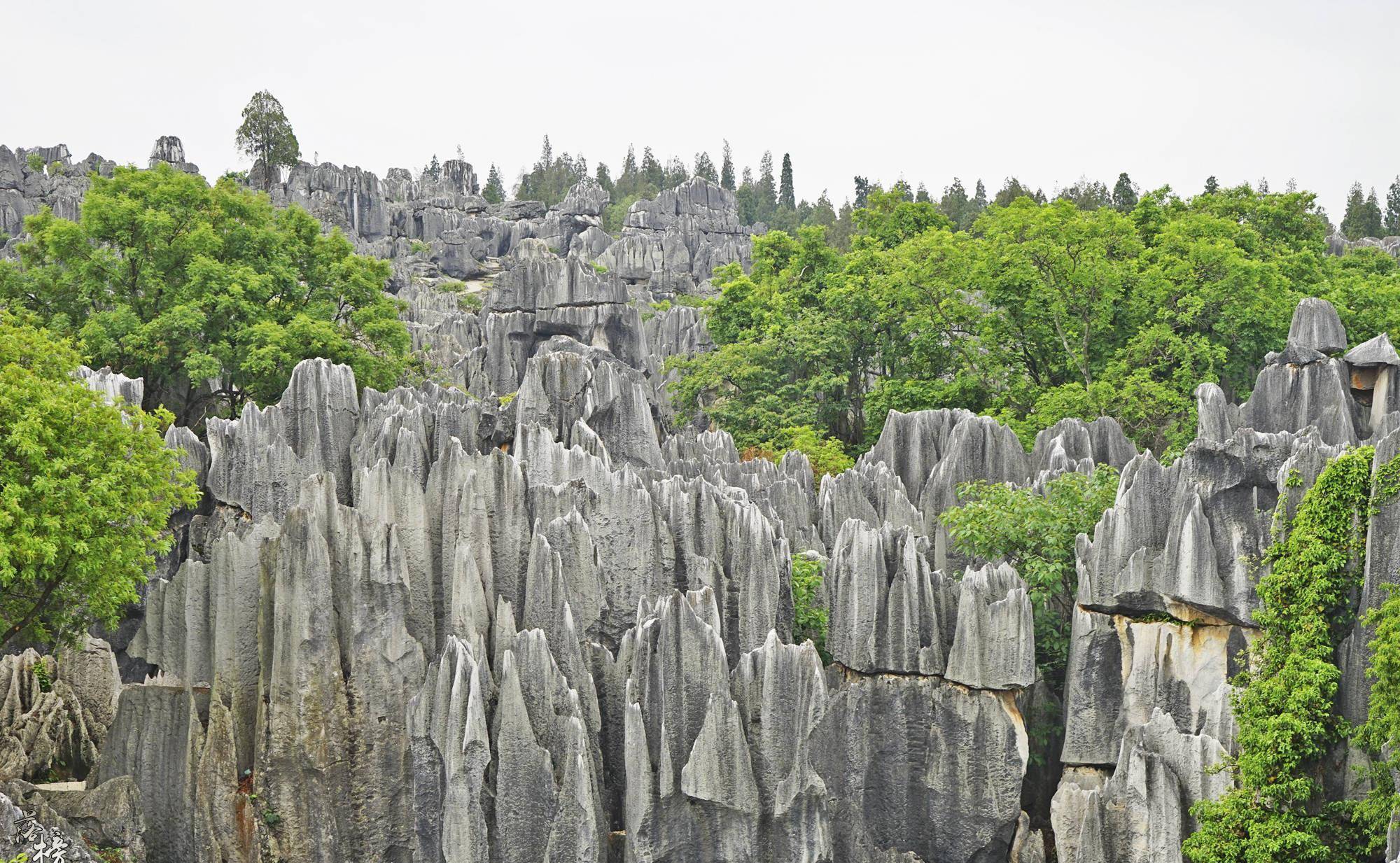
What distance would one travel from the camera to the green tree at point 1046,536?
1589 cm

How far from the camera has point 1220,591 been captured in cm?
1375

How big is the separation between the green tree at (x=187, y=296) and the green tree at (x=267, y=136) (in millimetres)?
47981

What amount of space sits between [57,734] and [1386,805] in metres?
14.3

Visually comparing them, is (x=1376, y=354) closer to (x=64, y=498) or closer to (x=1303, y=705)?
(x=1303, y=705)

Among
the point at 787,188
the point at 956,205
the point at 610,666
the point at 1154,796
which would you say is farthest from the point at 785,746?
the point at 787,188

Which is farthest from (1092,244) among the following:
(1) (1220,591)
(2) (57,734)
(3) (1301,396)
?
(2) (57,734)

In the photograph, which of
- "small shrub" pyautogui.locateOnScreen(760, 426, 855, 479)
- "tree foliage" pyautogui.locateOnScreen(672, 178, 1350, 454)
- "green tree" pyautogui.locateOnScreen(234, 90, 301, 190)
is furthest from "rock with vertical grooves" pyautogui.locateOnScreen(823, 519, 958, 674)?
"green tree" pyautogui.locateOnScreen(234, 90, 301, 190)

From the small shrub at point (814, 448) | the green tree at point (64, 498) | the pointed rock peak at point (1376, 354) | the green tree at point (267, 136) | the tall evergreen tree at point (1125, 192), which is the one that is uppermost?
the green tree at point (267, 136)

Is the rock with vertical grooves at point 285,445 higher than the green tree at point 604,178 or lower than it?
lower

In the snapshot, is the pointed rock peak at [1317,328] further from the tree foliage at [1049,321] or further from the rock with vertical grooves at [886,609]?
the rock with vertical grooves at [886,609]

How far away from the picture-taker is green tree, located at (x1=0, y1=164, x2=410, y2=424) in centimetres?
2456

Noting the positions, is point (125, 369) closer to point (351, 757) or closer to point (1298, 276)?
point (351, 757)

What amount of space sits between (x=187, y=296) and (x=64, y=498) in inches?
549

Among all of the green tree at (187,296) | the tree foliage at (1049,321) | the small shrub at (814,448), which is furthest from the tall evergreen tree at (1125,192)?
the green tree at (187,296)
